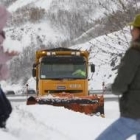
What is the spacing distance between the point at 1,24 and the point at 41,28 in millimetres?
68696

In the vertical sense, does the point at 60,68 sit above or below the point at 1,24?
below

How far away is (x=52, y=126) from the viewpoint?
9398mm

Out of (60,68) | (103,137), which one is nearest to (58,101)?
(60,68)

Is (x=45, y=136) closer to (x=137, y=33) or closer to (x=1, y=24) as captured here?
(x=1, y=24)

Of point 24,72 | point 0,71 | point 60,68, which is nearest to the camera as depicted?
point 0,71

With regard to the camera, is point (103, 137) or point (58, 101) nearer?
point (103, 137)

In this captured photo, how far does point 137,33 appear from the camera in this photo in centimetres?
477

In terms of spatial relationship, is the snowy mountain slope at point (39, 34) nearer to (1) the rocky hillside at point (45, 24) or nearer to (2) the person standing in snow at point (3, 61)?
(1) the rocky hillside at point (45, 24)

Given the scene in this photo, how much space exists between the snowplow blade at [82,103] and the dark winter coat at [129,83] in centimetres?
1006

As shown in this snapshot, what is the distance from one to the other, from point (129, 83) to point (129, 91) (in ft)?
0.34

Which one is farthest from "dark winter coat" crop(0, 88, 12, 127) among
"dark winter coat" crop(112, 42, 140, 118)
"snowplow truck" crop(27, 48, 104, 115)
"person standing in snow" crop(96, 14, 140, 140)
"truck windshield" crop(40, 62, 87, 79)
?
"truck windshield" crop(40, 62, 87, 79)

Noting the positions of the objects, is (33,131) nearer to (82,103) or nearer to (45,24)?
(82,103)

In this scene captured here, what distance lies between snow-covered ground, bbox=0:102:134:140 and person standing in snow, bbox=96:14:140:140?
272 centimetres

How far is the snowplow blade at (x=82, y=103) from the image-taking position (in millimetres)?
15023
